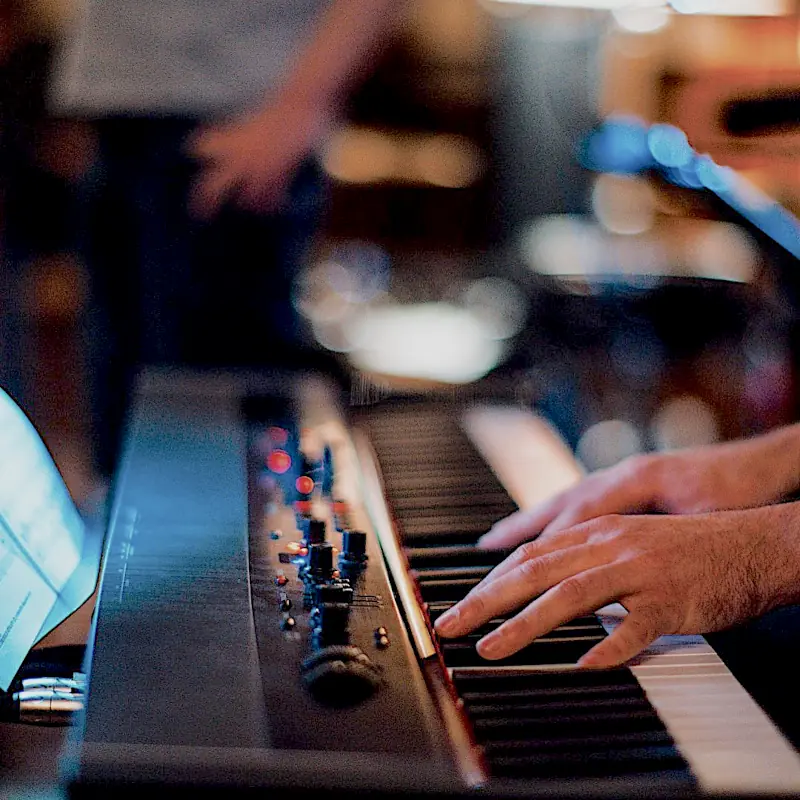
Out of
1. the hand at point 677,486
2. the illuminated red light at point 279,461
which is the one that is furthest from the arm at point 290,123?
the hand at point 677,486

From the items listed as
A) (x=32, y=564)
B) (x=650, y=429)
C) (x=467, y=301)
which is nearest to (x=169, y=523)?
(x=32, y=564)

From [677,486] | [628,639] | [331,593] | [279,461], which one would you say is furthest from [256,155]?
[628,639]

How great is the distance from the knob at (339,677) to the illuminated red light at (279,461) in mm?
505

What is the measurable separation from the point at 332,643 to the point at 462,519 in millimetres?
398

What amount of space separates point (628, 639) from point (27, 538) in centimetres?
59

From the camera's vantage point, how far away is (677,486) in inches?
51.6

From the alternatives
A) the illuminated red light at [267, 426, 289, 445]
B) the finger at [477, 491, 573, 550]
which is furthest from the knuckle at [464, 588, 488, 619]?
the illuminated red light at [267, 426, 289, 445]

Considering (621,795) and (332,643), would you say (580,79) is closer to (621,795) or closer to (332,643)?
(332,643)

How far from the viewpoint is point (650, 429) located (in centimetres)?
390

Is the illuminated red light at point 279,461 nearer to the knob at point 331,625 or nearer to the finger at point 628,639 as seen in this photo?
the knob at point 331,625

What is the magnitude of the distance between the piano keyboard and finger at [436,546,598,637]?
2 cm

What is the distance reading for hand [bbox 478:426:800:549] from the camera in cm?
121

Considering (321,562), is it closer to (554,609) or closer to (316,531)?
(316,531)

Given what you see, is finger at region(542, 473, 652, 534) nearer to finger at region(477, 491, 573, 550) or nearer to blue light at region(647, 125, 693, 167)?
finger at region(477, 491, 573, 550)
